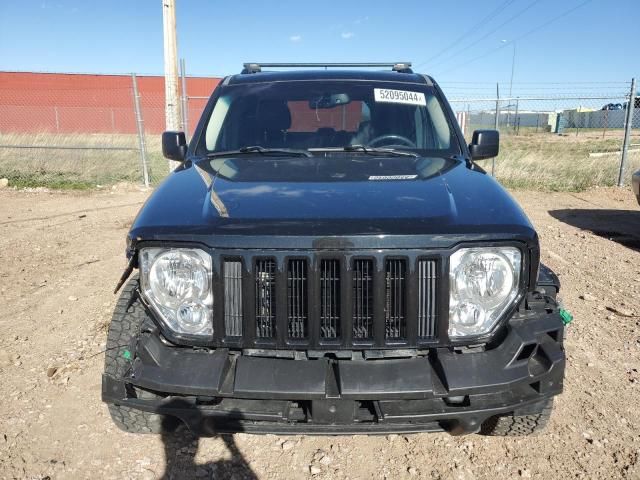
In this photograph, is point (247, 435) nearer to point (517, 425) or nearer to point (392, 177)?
point (517, 425)

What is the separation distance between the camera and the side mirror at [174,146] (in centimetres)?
352

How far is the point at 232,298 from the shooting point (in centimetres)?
212

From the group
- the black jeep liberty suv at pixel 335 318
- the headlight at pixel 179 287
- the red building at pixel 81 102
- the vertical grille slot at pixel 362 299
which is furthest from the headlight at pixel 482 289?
the red building at pixel 81 102

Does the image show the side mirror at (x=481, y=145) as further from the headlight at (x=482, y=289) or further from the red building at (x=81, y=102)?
the red building at (x=81, y=102)

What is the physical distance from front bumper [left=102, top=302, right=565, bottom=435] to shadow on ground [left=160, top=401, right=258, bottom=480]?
37cm

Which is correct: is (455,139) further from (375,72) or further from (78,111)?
(78,111)

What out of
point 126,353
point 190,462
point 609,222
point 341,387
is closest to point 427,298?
point 341,387

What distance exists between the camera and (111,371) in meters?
2.18

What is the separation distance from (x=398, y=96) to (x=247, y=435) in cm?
234

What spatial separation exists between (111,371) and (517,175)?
1251cm

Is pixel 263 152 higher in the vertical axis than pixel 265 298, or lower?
higher

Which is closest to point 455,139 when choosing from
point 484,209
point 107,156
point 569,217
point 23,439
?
point 484,209

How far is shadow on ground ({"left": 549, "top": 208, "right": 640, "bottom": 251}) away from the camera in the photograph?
24.2ft

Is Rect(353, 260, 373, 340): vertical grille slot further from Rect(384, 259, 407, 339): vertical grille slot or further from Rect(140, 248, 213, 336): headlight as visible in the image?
Rect(140, 248, 213, 336): headlight
